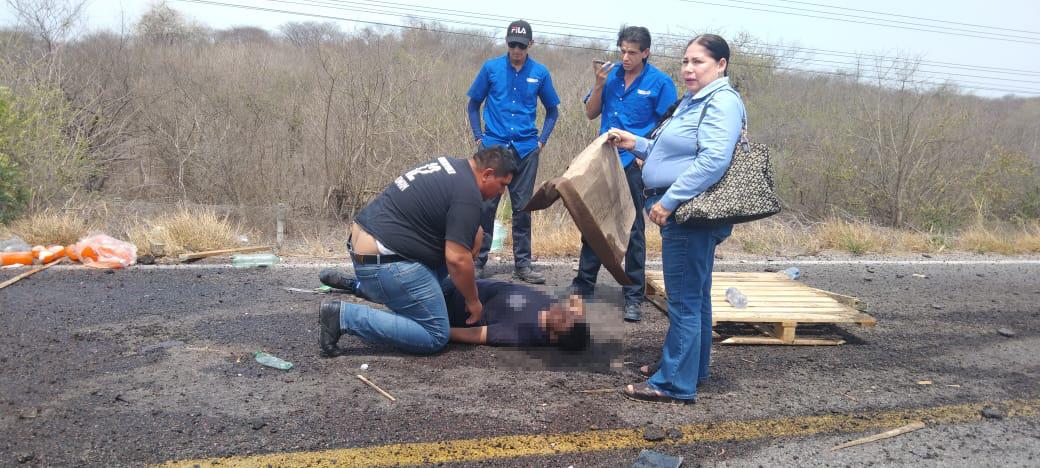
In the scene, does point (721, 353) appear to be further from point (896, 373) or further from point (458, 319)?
point (458, 319)

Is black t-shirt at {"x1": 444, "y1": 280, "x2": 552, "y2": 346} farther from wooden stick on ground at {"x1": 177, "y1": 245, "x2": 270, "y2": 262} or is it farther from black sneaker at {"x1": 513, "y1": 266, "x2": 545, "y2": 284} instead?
wooden stick on ground at {"x1": 177, "y1": 245, "x2": 270, "y2": 262}

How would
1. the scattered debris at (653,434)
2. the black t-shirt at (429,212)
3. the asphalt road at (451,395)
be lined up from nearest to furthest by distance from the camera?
the asphalt road at (451,395) < the scattered debris at (653,434) < the black t-shirt at (429,212)

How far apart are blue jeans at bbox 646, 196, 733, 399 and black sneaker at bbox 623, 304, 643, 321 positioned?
158cm

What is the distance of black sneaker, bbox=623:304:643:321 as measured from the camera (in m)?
5.69

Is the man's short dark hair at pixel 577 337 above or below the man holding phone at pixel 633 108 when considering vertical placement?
below

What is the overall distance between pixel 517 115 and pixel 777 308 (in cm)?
285

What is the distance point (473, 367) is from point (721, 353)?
1.72 m

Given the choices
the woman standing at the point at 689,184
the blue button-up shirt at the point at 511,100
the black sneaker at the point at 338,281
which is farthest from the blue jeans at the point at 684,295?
the black sneaker at the point at 338,281

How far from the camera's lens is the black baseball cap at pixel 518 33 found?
6648 millimetres

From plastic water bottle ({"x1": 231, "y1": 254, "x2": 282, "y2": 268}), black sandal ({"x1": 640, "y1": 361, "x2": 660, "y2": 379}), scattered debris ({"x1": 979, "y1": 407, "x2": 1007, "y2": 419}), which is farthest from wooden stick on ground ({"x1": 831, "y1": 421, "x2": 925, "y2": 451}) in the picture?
plastic water bottle ({"x1": 231, "y1": 254, "x2": 282, "y2": 268})

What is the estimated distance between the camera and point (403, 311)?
462cm

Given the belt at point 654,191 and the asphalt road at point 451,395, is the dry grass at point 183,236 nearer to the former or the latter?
the asphalt road at point 451,395

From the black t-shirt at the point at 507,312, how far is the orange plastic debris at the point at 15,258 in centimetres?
461

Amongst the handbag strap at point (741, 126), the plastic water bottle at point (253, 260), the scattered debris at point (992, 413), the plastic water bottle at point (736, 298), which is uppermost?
the handbag strap at point (741, 126)
